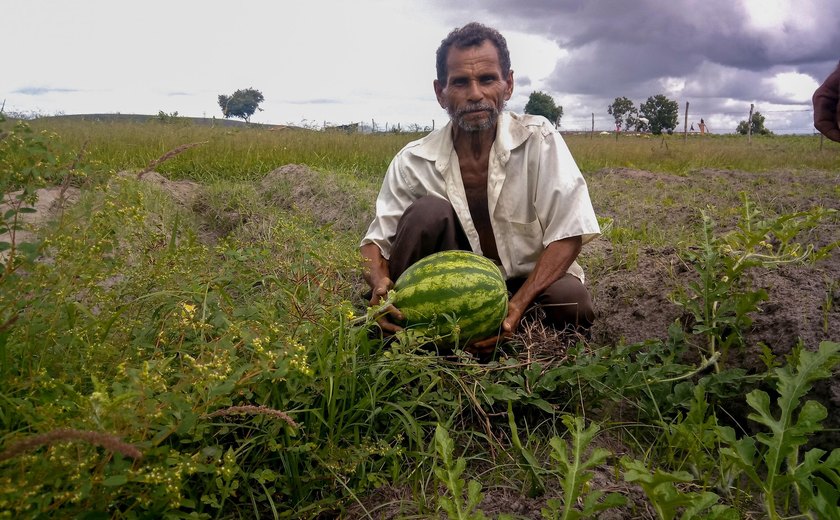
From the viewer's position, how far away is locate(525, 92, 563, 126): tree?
245 ft

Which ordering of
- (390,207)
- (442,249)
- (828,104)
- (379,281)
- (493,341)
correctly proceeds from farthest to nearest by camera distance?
(828,104) < (390,207) < (442,249) < (379,281) < (493,341)

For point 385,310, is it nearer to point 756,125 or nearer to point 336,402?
point 336,402

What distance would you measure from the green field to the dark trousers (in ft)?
0.69

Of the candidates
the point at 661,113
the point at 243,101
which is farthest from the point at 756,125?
the point at 243,101

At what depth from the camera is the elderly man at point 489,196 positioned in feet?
10.3

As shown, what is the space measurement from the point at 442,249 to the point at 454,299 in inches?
28.3

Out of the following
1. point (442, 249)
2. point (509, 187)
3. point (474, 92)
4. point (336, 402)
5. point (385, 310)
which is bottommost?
point (336, 402)

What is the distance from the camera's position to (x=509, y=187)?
3.48 metres

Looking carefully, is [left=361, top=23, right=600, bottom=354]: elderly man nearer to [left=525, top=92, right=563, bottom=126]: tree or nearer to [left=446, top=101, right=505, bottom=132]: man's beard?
[left=446, top=101, right=505, bottom=132]: man's beard

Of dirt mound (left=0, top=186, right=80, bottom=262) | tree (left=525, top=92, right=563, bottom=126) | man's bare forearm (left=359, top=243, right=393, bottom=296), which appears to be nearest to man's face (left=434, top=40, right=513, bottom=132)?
man's bare forearm (left=359, top=243, right=393, bottom=296)

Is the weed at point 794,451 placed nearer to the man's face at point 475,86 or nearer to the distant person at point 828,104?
the man's face at point 475,86

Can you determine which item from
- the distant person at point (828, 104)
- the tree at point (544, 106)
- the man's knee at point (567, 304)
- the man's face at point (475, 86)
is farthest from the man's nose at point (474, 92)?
the tree at point (544, 106)

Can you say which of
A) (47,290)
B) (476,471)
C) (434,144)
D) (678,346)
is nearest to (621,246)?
(434,144)

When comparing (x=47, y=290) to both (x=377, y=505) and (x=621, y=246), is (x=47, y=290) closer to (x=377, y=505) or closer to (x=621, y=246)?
(x=377, y=505)
